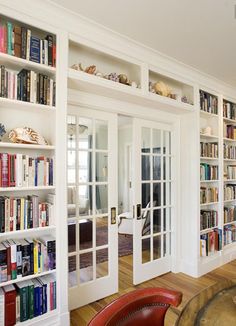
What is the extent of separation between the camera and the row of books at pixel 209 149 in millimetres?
3329

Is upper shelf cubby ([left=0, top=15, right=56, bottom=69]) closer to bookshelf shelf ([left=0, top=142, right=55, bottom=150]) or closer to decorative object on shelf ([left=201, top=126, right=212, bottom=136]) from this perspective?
bookshelf shelf ([left=0, top=142, right=55, bottom=150])

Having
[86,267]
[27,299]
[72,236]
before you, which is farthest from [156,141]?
[27,299]

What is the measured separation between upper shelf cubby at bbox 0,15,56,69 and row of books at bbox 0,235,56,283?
4.61 ft

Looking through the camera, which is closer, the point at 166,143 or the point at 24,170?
the point at 24,170

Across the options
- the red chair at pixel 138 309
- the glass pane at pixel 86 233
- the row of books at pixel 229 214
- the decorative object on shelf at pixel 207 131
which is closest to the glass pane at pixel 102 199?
the glass pane at pixel 86 233

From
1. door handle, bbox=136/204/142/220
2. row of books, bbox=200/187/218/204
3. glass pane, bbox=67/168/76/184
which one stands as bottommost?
door handle, bbox=136/204/142/220

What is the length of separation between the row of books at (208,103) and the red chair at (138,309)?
2.75m

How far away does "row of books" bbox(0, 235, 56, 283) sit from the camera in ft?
5.67

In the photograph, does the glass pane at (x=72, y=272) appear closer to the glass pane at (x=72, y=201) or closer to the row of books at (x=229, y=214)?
the glass pane at (x=72, y=201)

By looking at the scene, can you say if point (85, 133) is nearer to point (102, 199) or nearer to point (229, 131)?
point (102, 199)

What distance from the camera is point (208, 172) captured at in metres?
3.40

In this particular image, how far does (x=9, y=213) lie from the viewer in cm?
174

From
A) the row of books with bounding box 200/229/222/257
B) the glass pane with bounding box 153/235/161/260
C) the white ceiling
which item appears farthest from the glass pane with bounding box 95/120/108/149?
the row of books with bounding box 200/229/222/257

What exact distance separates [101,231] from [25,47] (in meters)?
1.90
